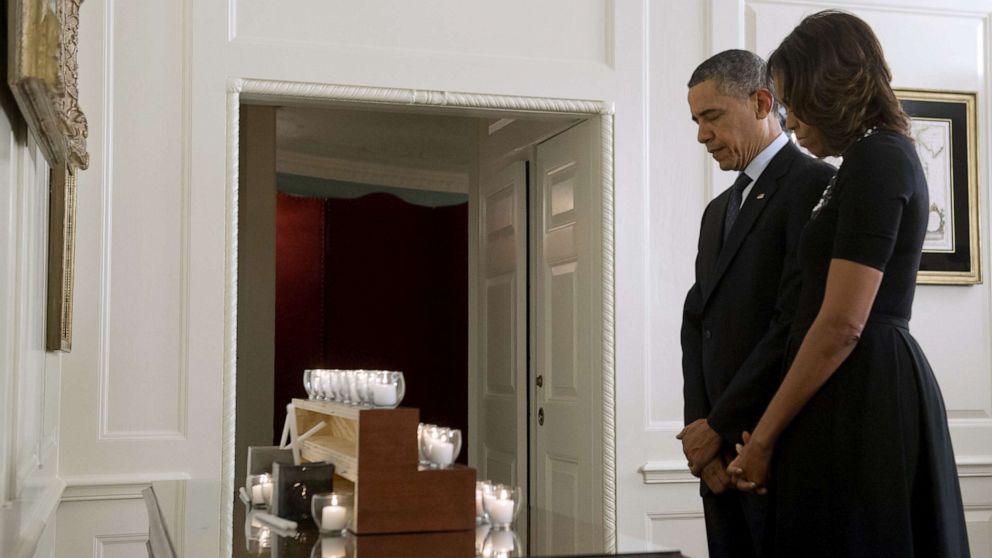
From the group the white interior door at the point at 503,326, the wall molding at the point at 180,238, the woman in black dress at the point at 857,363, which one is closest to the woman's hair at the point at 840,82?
the woman in black dress at the point at 857,363

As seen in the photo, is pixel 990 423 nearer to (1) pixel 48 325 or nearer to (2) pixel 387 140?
(1) pixel 48 325

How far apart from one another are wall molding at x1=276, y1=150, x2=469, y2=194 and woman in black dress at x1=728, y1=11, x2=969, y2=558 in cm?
713

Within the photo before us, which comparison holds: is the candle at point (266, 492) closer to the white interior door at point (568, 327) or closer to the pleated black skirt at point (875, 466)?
the pleated black skirt at point (875, 466)

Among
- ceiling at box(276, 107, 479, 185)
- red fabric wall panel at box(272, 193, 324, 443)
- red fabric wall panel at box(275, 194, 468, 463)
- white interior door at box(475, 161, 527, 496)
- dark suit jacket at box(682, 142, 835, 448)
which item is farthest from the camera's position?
red fabric wall panel at box(275, 194, 468, 463)

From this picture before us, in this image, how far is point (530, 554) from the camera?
1.53 meters

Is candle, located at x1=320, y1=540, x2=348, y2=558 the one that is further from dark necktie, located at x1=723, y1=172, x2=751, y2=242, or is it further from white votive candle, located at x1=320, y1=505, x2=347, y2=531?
dark necktie, located at x1=723, y1=172, x2=751, y2=242

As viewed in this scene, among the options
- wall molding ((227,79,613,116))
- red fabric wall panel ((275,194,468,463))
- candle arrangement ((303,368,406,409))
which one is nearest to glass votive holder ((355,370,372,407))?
candle arrangement ((303,368,406,409))

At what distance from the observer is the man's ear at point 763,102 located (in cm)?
269

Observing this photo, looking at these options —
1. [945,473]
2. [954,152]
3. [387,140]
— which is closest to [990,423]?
[954,152]

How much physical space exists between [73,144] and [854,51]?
1.90 metres

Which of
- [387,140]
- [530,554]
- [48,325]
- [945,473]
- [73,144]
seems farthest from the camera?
[387,140]

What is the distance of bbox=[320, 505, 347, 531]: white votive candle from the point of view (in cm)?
167

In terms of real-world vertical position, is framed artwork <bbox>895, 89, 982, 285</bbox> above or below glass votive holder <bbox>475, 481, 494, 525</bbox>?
above

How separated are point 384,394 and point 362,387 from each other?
8 cm
